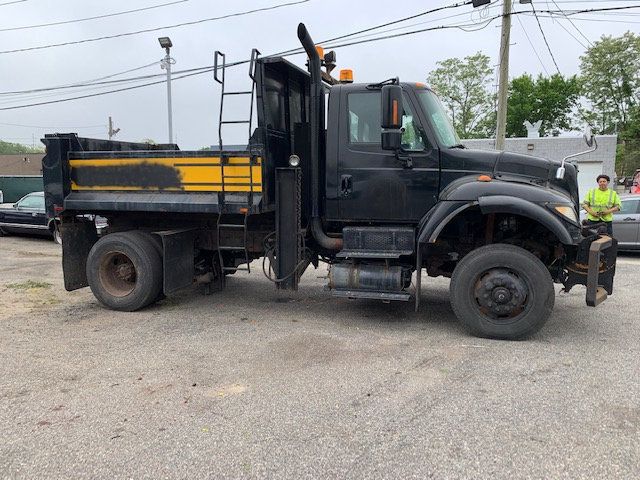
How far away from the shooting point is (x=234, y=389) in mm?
3990

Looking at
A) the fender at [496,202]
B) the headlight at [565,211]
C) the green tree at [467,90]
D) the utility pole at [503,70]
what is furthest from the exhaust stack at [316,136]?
the green tree at [467,90]

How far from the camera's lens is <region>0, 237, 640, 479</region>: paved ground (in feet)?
9.78

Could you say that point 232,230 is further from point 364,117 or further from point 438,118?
point 438,118

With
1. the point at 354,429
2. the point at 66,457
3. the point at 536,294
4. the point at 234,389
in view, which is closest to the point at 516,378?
the point at 536,294

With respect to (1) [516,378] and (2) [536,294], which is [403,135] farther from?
(1) [516,378]

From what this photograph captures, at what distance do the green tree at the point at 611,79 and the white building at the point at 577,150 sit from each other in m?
31.7

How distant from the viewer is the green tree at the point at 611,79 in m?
48.1

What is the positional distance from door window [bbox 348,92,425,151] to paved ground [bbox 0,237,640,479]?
2.01 m

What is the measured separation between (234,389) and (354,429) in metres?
1.10

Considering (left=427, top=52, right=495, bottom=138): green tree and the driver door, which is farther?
(left=427, top=52, right=495, bottom=138): green tree

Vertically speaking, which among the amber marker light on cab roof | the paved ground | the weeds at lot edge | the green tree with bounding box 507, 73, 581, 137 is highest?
the green tree with bounding box 507, 73, 581, 137

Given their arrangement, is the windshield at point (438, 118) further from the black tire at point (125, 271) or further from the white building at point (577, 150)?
the white building at point (577, 150)

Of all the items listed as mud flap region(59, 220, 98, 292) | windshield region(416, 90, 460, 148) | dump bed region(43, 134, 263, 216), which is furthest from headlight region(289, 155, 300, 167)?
mud flap region(59, 220, 98, 292)

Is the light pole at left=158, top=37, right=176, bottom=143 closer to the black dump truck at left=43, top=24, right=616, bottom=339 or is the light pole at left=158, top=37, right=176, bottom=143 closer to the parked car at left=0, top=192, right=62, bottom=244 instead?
the parked car at left=0, top=192, right=62, bottom=244
